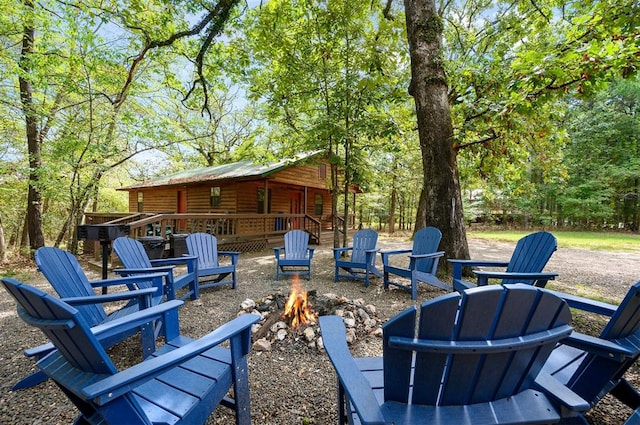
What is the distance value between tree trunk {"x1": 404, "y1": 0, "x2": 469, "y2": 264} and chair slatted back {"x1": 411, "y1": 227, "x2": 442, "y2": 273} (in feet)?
1.68

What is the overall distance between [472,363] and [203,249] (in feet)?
14.7

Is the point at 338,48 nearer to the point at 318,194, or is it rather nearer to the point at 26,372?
the point at 26,372

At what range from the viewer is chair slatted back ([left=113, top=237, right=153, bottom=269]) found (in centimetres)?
321

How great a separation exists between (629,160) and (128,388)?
28920 mm

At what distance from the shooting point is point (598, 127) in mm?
19531

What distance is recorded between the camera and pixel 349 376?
1.14 meters

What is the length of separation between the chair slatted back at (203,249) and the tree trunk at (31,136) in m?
5.81

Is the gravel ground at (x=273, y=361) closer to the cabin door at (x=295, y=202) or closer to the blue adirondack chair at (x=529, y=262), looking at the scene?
the blue adirondack chair at (x=529, y=262)

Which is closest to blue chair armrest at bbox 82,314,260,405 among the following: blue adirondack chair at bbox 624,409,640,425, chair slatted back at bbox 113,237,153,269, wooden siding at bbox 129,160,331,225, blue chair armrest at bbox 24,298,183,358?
blue chair armrest at bbox 24,298,183,358

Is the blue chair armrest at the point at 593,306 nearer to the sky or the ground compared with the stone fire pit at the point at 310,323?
nearer to the sky

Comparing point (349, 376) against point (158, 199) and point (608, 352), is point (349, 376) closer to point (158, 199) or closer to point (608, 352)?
point (608, 352)

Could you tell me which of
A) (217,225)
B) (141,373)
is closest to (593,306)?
(141,373)

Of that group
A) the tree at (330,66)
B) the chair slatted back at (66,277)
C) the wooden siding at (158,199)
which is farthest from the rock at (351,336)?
the wooden siding at (158,199)

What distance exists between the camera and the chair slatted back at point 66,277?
7.14 feet
